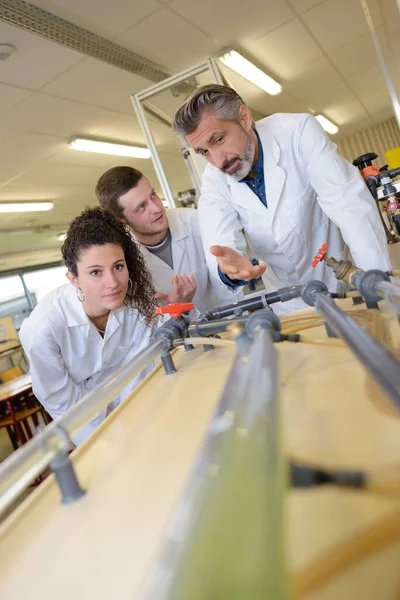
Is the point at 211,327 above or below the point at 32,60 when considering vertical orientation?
below

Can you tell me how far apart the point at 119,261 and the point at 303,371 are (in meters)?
0.84

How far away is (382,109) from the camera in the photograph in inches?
294

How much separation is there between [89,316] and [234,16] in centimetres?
270

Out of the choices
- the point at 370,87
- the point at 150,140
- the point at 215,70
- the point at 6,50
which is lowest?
the point at 150,140

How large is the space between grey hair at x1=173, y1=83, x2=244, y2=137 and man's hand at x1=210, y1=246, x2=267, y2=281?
502 millimetres

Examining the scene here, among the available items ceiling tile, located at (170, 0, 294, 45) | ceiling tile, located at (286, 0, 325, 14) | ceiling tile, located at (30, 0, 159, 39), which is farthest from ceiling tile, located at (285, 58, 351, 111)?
ceiling tile, located at (30, 0, 159, 39)

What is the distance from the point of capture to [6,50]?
253cm

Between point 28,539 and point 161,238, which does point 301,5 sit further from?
point 28,539

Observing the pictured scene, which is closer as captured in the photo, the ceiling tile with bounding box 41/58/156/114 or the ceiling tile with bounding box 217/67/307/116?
the ceiling tile with bounding box 41/58/156/114

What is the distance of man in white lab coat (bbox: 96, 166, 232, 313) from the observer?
1.60 m

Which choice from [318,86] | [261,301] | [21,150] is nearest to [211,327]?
[261,301]

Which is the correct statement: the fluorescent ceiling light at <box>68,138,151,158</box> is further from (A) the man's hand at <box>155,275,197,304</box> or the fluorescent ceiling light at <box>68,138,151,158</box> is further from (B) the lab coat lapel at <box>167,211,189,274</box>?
(A) the man's hand at <box>155,275,197,304</box>

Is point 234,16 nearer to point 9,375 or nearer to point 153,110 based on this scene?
point 153,110

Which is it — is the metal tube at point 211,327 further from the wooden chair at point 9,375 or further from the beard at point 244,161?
the wooden chair at point 9,375
